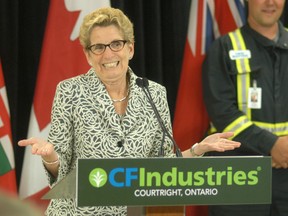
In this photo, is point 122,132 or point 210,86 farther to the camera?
point 210,86

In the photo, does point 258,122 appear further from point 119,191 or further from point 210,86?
point 119,191

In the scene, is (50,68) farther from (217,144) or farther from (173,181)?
(173,181)

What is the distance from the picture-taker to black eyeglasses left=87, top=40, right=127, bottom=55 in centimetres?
215

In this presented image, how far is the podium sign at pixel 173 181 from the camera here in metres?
1.46

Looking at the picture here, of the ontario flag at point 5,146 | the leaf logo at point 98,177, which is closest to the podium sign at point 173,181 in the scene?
the leaf logo at point 98,177

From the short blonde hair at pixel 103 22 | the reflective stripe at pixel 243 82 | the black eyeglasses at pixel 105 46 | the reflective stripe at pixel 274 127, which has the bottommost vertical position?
the reflective stripe at pixel 274 127

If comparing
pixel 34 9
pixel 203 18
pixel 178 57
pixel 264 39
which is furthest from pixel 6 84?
pixel 264 39

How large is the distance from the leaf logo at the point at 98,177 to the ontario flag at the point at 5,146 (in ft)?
6.15

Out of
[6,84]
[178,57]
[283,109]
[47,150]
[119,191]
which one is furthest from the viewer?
[178,57]

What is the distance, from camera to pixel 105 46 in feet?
7.06

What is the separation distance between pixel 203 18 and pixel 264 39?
0.48m

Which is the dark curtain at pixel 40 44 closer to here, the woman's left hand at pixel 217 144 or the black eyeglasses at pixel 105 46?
the black eyeglasses at pixel 105 46

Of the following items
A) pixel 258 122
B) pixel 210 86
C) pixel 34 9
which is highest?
pixel 34 9

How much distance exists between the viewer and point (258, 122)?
11.7 feet
